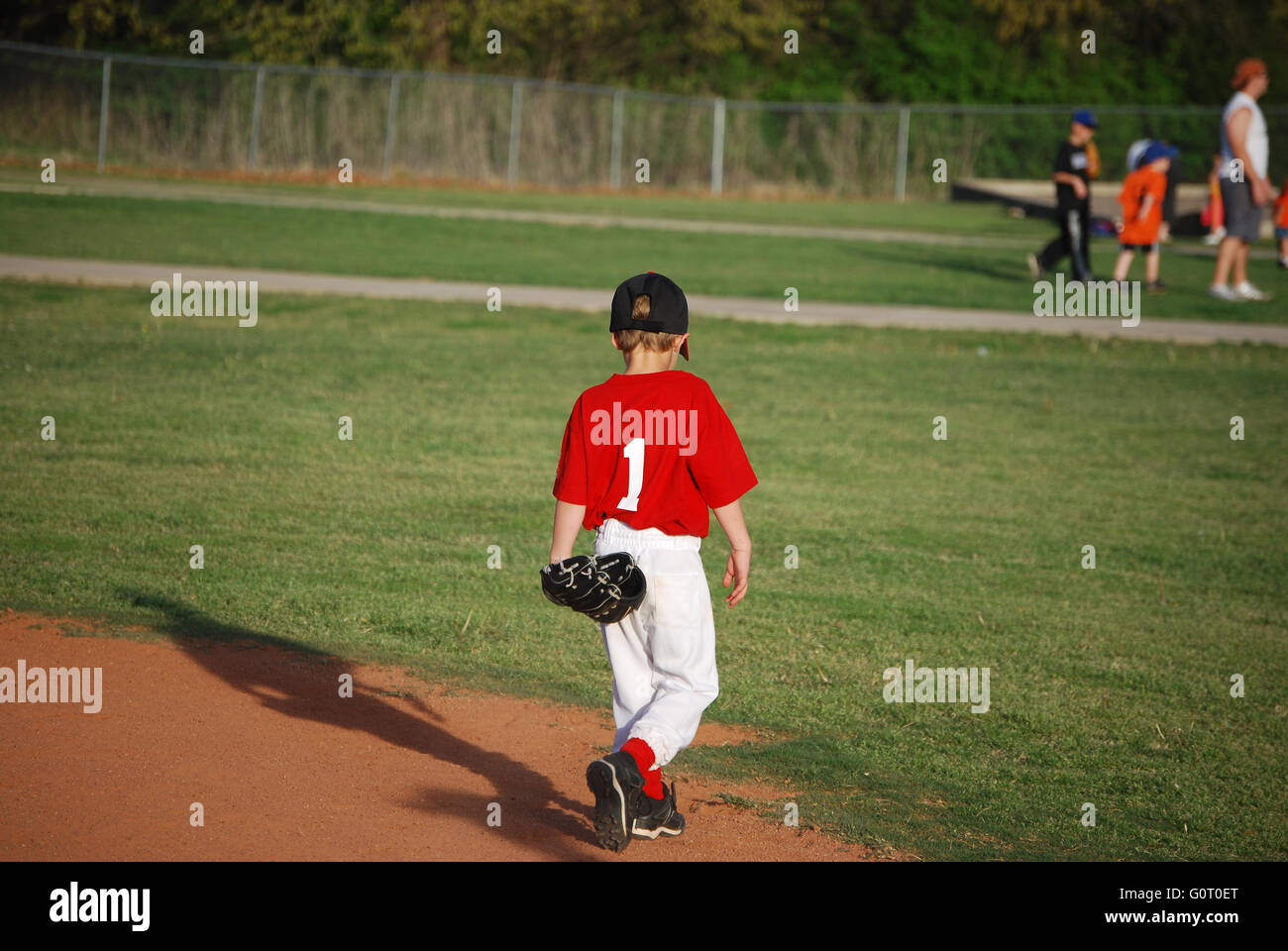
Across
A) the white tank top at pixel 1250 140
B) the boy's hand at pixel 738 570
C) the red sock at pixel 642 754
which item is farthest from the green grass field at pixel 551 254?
the red sock at pixel 642 754

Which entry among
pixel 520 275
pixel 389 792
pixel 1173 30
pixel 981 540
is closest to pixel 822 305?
pixel 520 275

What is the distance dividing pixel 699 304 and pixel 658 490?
12724 mm

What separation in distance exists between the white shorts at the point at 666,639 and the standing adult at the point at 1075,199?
15.6 metres

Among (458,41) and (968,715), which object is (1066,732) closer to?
(968,715)

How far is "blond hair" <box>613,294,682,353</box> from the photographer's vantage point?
4.10 metres

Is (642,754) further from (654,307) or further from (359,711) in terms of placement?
(359,711)

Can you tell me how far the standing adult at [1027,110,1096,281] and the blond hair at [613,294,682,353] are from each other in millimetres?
15539

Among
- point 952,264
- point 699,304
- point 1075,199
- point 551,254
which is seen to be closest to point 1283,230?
point 1075,199

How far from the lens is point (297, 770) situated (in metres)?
4.84

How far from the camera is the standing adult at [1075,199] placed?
1841 centimetres

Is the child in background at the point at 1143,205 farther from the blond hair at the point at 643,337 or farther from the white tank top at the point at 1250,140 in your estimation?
the blond hair at the point at 643,337

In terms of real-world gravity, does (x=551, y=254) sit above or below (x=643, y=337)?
above
